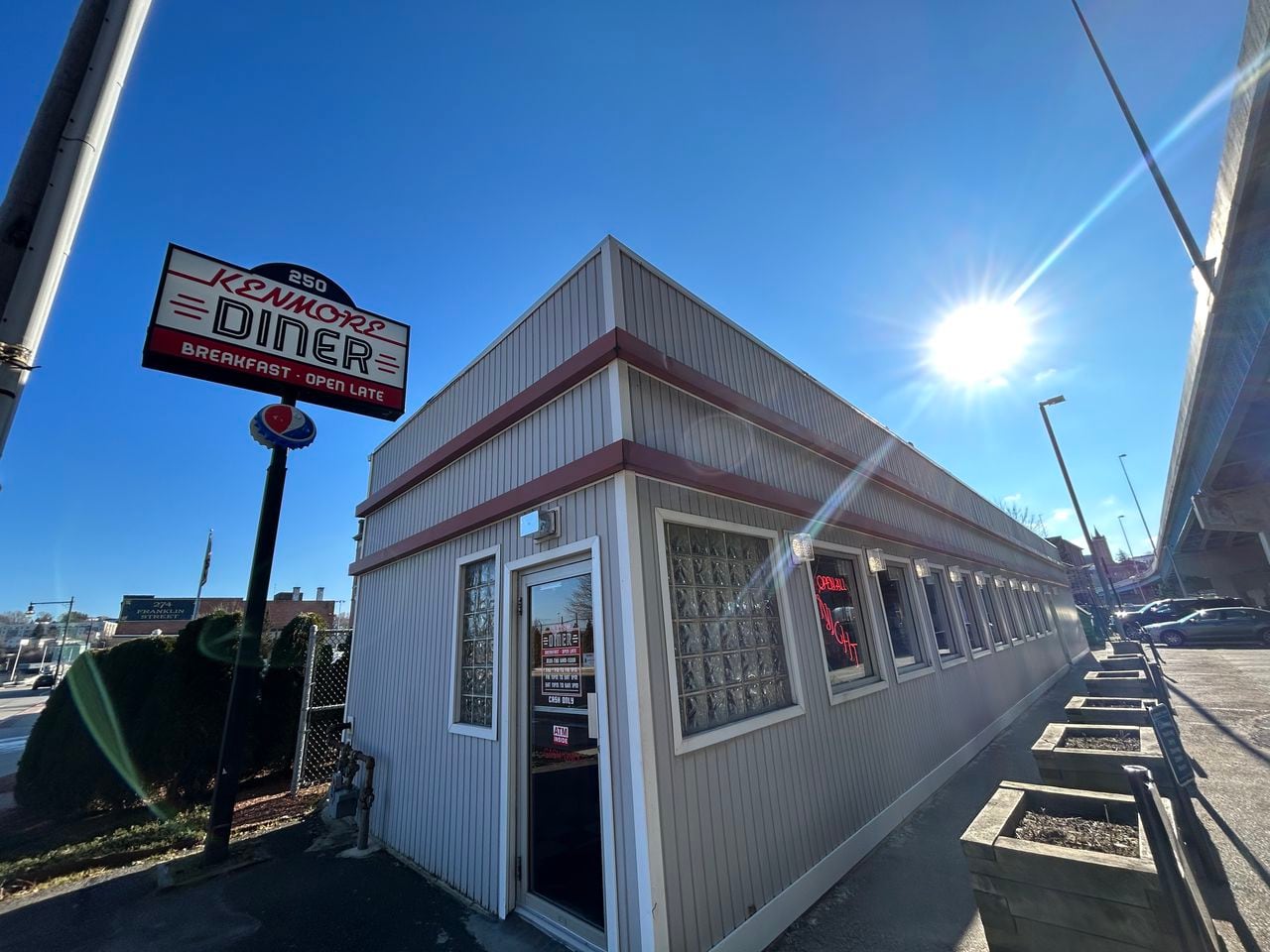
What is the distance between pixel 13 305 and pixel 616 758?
10.5ft

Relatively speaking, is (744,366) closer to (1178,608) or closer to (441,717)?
(441,717)

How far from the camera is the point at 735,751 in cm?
342

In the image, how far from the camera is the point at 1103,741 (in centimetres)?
434

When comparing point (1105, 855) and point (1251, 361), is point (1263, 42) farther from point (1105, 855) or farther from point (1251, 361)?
point (1105, 855)

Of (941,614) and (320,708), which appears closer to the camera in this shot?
(320,708)

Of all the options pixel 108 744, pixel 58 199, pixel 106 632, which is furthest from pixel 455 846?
pixel 106 632

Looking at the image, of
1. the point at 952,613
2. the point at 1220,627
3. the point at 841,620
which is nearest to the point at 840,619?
the point at 841,620

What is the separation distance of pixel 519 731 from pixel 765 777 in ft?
5.96

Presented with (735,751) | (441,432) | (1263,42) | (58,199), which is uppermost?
(1263,42)

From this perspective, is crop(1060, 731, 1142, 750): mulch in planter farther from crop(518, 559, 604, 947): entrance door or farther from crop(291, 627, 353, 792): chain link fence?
crop(291, 627, 353, 792): chain link fence

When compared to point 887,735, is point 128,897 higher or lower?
lower

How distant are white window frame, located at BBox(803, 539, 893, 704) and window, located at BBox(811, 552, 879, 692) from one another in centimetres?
2

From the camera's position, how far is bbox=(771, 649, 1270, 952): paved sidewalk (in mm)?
3123

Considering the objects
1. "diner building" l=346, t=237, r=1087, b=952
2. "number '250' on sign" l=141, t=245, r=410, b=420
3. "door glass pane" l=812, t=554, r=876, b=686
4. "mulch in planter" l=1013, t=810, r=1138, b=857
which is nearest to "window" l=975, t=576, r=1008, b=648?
"diner building" l=346, t=237, r=1087, b=952
